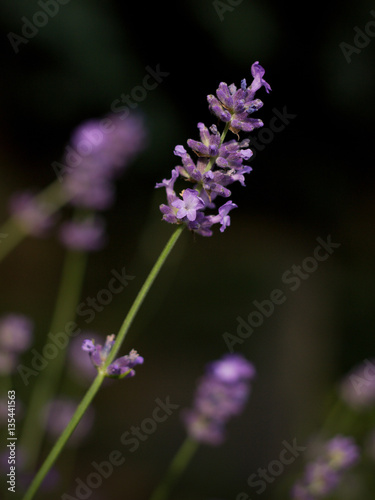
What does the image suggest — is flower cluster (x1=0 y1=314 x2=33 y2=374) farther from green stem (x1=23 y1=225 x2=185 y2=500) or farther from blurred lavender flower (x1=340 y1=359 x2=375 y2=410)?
blurred lavender flower (x1=340 y1=359 x2=375 y2=410)

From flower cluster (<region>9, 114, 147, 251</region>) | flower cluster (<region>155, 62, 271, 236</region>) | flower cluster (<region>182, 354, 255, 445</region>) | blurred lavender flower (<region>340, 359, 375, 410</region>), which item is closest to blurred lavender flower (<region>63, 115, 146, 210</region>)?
flower cluster (<region>9, 114, 147, 251</region>)

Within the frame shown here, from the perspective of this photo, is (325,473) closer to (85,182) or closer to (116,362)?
(116,362)

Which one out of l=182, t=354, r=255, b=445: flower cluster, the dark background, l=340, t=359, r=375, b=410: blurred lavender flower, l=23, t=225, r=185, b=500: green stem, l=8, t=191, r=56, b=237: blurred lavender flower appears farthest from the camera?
the dark background

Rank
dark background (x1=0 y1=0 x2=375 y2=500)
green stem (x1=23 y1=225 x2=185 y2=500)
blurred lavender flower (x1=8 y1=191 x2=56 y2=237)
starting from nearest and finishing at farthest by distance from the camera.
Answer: green stem (x1=23 y1=225 x2=185 y2=500), blurred lavender flower (x1=8 y1=191 x2=56 y2=237), dark background (x1=0 y1=0 x2=375 y2=500)

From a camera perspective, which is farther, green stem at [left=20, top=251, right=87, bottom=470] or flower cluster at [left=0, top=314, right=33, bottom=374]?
green stem at [left=20, top=251, right=87, bottom=470]

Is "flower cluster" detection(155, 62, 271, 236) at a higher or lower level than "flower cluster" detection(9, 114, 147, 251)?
higher

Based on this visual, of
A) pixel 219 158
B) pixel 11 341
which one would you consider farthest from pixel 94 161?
pixel 219 158

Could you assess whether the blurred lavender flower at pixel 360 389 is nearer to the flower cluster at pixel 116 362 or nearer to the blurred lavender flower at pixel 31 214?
the blurred lavender flower at pixel 31 214
